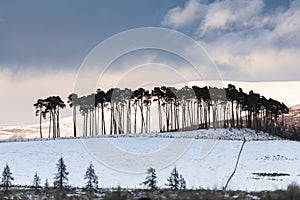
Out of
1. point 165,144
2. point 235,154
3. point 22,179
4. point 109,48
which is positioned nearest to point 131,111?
point 165,144

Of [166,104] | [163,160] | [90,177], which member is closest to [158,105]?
[166,104]

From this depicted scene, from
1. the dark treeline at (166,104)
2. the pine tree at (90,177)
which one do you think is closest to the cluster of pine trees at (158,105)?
the dark treeline at (166,104)

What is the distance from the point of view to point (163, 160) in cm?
5594

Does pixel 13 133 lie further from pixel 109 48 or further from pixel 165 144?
pixel 109 48

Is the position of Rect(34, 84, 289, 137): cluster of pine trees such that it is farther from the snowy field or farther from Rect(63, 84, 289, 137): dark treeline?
the snowy field

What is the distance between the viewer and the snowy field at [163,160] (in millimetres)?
42969

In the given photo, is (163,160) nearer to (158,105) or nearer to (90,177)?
(90,177)

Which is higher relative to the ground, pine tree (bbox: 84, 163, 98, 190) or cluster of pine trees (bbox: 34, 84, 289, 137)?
cluster of pine trees (bbox: 34, 84, 289, 137)

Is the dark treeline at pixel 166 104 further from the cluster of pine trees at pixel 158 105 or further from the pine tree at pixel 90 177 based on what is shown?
the pine tree at pixel 90 177

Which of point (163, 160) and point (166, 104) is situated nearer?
point (163, 160)

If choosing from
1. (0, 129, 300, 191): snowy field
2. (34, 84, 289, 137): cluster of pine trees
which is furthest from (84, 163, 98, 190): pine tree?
(34, 84, 289, 137): cluster of pine trees

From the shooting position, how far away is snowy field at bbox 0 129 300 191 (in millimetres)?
42969

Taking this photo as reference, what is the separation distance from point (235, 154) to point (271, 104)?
55127 millimetres

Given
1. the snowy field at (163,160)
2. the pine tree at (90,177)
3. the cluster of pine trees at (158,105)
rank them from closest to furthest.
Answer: the pine tree at (90,177) < the snowy field at (163,160) < the cluster of pine trees at (158,105)
